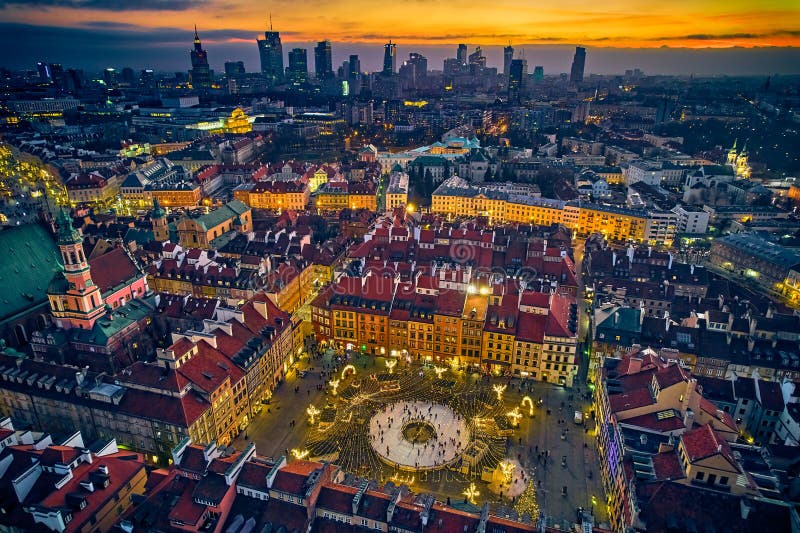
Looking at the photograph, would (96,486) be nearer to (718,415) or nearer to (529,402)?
(529,402)

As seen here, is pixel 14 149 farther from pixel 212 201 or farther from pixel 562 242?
pixel 562 242

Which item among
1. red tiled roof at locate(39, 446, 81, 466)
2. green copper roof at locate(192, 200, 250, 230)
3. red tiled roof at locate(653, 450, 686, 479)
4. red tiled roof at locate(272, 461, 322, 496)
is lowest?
red tiled roof at locate(653, 450, 686, 479)

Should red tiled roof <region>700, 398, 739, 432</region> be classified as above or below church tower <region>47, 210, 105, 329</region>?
below

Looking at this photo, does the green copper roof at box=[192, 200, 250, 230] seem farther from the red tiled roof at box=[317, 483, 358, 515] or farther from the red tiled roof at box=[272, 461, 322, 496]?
the red tiled roof at box=[317, 483, 358, 515]

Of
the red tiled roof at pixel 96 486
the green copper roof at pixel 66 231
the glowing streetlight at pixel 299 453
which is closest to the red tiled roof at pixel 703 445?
the glowing streetlight at pixel 299 453

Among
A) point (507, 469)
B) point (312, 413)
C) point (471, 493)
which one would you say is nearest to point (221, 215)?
point (312, 413)

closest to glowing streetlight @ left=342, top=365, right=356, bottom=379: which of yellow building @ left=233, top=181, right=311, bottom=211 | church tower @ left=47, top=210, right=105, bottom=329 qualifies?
church tower @ left=47, top=210, right=105, bottom=329

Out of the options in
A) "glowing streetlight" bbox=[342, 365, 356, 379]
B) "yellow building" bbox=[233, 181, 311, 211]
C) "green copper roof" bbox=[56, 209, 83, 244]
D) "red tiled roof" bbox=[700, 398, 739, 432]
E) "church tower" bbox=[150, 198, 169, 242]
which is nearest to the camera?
"red tiled roof" bbox=[700, 398, 739, 432]
